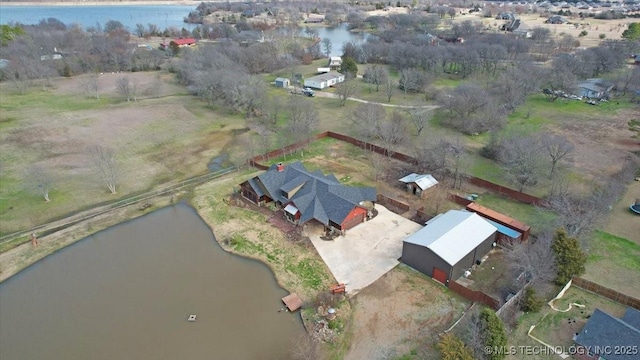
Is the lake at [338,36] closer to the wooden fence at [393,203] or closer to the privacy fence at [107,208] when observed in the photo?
the privacy fence at [107,208]

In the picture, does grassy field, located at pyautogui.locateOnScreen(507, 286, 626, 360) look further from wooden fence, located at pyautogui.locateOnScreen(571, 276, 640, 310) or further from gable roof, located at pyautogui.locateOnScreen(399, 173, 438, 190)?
gable roof, located at pyautogui.locateOnScreen(399, 173, 438, 190)

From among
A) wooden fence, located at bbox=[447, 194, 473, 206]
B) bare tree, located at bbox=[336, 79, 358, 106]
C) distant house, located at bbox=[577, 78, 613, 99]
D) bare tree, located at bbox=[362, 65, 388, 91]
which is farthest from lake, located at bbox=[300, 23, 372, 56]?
wooden fence, located at bbox=[447, 194, 473, 206]

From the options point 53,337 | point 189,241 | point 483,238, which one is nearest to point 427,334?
point 483,238

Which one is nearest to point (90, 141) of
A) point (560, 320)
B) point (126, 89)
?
point (126, 89)

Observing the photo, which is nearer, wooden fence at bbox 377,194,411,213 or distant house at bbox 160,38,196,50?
wooden fence at bbox 377,194,411,213

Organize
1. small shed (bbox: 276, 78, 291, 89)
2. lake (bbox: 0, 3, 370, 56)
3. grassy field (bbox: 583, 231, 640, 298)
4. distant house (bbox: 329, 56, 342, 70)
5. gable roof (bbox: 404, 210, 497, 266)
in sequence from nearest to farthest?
grassy field (bbox: 583, 231, 640, 298) → gable roof (bbox: 404, 210, 497, 266) → small shed (bbox: 276, 78, 291, 89) → distant house (bbox: 329, 56, 342, 70) → lake (bbox: 0, 3, 370, 56)

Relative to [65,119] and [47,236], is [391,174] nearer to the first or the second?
[47,236]
